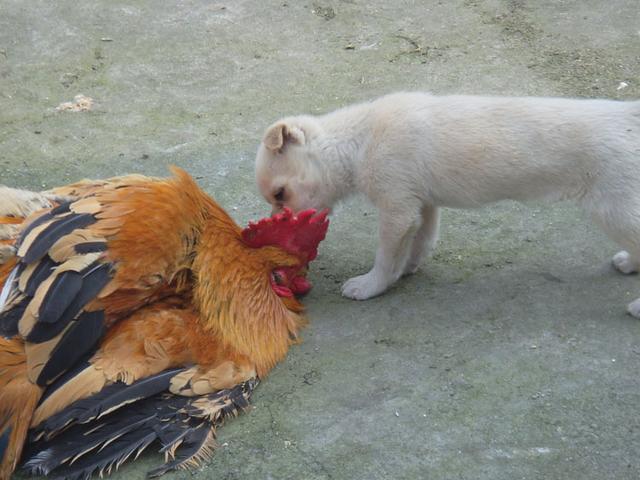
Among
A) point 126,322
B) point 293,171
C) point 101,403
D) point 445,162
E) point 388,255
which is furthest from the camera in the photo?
point 293,171

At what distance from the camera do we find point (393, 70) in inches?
246

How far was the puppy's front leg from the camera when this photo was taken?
13.3ft

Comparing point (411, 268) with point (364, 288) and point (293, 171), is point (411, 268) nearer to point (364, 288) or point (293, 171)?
point (364, 288)

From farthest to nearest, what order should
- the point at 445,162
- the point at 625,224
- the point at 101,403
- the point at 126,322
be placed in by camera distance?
1. the point at 445,162
2. the point at 625,224
3. the point at 126,322
4. the point at 101,403

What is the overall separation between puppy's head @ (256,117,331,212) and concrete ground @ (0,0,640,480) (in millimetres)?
410

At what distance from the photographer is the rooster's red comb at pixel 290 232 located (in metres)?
3.70

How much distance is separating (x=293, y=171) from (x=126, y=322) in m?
1.35

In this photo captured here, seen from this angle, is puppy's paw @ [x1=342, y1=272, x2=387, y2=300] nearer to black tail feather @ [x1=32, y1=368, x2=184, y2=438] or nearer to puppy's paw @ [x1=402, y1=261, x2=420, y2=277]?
puppy's paw @ [x1=402, y1=261, x2=420, y2=277]

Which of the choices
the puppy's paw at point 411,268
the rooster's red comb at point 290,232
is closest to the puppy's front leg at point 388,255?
the puppy's paw at point 411,268

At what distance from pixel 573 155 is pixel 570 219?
94 centimetres

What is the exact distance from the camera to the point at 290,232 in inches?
148

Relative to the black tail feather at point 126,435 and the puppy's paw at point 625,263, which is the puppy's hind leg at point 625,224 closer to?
the puppy's paw at point 625,263

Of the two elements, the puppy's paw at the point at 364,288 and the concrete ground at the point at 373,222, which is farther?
the puppy's paw at the point at 364,288

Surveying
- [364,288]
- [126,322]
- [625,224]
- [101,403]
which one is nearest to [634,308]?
[625,224]
